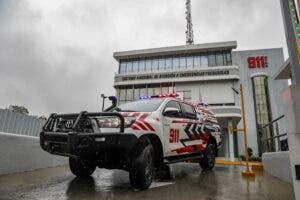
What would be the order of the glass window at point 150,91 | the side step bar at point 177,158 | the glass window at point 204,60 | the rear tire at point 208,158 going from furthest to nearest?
the glass window at point 150,91, the glass window at point 204,60, the rear tire at point 208,158, the side step bar at point 177,158

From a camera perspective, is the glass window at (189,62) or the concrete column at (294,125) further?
the glass window at (189,62)

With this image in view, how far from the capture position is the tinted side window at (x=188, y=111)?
6.10 m

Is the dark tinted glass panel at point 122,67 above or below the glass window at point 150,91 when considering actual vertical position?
above

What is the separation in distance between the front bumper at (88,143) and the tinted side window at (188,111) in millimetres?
2400

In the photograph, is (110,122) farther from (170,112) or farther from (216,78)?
(216,78)

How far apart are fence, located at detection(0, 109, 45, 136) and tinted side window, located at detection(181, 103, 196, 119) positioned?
4.70m

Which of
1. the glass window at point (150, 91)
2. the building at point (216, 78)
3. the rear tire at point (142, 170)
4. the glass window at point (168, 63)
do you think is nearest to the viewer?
the rear tire at point (142, 170)

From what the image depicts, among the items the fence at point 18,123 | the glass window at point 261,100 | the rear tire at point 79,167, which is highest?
the glass window at point 261,100

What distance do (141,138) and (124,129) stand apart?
41cm

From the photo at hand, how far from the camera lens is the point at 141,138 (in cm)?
428

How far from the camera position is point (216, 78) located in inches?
1323

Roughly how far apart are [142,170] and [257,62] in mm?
35036

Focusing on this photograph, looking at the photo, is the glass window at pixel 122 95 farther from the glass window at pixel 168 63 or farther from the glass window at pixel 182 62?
the glass window at pixel 182 62

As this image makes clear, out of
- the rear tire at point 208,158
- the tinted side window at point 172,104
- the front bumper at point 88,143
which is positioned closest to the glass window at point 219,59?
the rear tire at point 208,158
